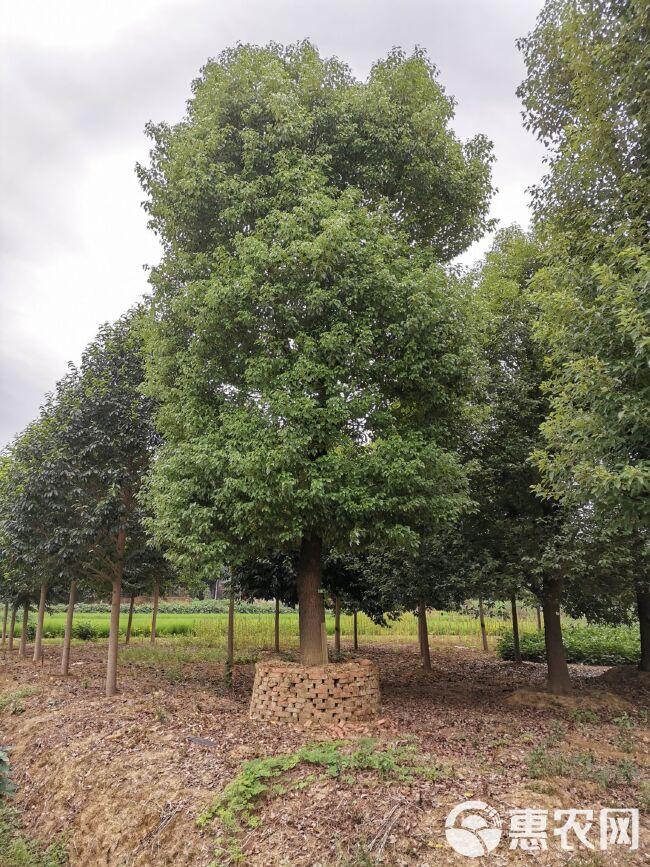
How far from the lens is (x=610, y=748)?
7523 mm

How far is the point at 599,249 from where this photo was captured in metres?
Result: 7.22

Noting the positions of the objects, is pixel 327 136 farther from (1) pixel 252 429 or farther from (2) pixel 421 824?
(2) pixel 421 824

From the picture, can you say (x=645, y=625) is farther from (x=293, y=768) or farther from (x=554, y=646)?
(x=293, y=768)

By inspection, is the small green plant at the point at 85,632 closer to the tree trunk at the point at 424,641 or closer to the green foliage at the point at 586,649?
the tree trunk at the point at 424,641

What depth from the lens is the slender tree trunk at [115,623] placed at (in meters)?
10.4

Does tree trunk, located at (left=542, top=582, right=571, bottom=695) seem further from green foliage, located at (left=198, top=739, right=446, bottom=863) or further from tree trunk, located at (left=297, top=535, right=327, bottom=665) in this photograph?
green foliage, located at (left=198, top=739, right=446, bottom=863)

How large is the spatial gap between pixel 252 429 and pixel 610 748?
6.33 metres

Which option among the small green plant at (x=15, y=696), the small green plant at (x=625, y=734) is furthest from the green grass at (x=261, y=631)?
the small green plant at (x=625, y=734)

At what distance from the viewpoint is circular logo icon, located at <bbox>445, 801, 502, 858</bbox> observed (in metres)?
4.51

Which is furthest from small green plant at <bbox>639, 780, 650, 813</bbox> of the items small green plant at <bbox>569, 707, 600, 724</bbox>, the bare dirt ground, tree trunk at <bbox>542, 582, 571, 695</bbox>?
tree trunk at <bbox>542, 582, 571, 695</bbox>

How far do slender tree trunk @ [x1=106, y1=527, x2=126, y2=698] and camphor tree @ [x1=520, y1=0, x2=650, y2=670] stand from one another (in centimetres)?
778

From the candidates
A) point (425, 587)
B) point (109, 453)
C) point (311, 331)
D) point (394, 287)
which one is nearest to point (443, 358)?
point (394, 287)

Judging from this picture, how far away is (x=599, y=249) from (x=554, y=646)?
7799mm

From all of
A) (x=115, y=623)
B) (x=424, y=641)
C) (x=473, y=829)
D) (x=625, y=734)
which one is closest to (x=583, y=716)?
(x=625, y=734)
